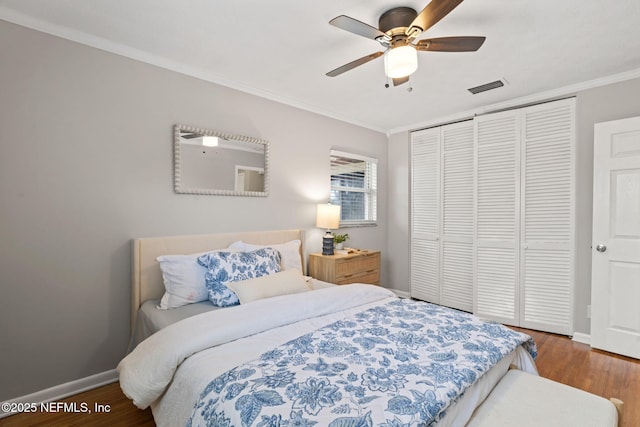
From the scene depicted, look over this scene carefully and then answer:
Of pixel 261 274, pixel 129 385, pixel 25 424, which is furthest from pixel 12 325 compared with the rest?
pixel 261 274

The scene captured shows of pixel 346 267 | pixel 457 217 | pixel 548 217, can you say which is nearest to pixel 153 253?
pixel 346 267

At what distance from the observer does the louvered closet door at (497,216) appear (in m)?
3.37

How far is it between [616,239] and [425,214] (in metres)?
1.91

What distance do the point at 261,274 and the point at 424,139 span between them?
303 centimetres

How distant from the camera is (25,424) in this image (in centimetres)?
181

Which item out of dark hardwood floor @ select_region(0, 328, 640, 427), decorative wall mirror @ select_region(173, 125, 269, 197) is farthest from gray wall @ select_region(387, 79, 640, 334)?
decorative wall mirror @ select_region(173, 125, 269, 197)

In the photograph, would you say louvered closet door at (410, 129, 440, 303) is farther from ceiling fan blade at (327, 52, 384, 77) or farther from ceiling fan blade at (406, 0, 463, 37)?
ceiling fan blade at (406, 0, 463, 37)

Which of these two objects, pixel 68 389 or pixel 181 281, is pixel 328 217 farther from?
pixel 68 389

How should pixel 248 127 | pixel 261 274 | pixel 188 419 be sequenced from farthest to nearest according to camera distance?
pixel 248 127, pixel 261 274, pixel 188 419

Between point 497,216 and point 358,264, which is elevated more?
point 497,216

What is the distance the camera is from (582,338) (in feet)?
9.63

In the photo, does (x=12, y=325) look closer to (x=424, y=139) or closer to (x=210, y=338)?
(x=210, y=338)

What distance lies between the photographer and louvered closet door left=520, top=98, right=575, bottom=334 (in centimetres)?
305

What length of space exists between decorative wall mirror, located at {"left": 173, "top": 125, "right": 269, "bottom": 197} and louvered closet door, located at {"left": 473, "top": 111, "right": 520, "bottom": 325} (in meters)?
2.55
